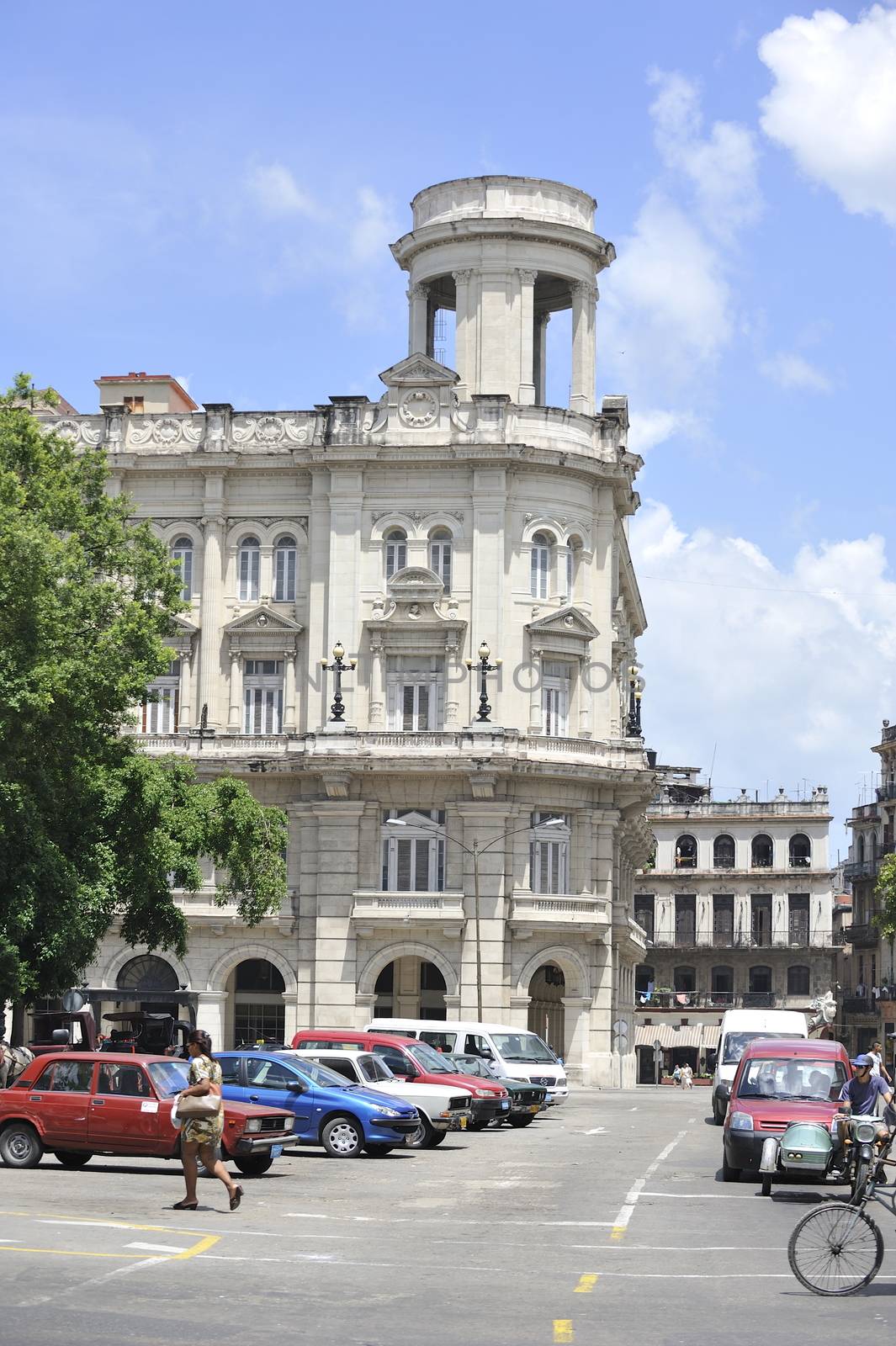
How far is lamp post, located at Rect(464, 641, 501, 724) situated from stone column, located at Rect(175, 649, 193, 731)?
31.2ft

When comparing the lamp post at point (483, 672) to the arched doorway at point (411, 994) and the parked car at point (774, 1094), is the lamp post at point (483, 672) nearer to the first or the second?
the arched doorway at point (411, 994)

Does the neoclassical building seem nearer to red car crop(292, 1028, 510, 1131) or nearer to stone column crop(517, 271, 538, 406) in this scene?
stone column crop(517, 271, 538, 406)

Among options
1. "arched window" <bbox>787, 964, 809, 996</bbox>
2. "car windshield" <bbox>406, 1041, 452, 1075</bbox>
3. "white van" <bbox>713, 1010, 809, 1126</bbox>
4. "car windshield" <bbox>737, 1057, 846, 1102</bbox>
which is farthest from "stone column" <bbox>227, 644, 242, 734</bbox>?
"arched window" <bbox>787, 964, 809, 996</bbox>

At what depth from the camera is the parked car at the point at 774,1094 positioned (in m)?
26.8

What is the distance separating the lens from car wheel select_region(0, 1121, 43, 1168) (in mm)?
26203

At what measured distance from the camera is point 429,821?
64.1m

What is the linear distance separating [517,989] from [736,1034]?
17.9 meters

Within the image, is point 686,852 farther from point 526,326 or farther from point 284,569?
point 284,569

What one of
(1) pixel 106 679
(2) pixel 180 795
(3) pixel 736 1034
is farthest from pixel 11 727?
(3) pixel 736 1034

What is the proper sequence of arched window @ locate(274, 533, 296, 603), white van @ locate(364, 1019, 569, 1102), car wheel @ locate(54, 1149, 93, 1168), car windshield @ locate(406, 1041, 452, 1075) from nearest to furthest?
car wheel @ locate(54, 1149, 93, 1168) < car windshield @ locate(406, 1041, 452, 1075) < white van @ locate(364, 1019, 569, 1102) < arched window @ locate(274, 533, 296, 603)

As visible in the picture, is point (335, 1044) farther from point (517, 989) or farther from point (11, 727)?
point (517, 989)

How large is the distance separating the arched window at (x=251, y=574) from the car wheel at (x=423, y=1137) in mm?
35048

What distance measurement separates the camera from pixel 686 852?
11094 centimetres

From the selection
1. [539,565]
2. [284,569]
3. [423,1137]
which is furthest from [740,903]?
[423,1137]
